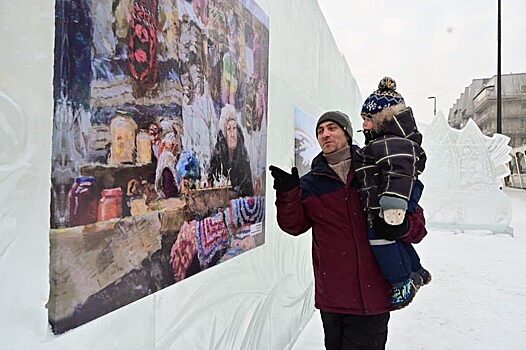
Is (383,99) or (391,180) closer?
(391,180)

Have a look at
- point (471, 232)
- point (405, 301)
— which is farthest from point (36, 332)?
point (471, 232)

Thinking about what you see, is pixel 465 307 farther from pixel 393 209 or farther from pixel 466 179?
pixel 466 179

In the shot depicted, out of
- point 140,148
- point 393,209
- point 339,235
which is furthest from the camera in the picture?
point 339,235

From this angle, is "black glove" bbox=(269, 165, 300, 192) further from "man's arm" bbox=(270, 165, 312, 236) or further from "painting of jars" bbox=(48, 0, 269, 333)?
"painting of jars" bbox=(48, 0, 269, 333)

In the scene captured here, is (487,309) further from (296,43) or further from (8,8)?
(8,8)

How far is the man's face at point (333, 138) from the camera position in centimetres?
176

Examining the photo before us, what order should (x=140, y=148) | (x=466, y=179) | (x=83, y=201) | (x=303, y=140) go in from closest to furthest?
(x=83, y=201) < (x=140, y=148) < (x=303, y=140) < (x=466, y=179)

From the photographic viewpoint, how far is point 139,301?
1.19m

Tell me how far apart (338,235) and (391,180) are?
0.33m

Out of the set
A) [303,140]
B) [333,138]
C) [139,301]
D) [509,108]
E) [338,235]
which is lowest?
[139,301]

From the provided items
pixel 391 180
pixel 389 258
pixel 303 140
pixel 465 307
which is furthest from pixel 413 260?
pixel 465 307

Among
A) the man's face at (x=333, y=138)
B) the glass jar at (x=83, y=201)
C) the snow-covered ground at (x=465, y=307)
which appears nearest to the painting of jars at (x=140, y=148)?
the glass jar at (x=83, y=201)

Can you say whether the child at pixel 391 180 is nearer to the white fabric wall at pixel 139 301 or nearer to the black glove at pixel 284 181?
the black glove at pixel 284 181

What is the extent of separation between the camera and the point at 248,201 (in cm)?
204
